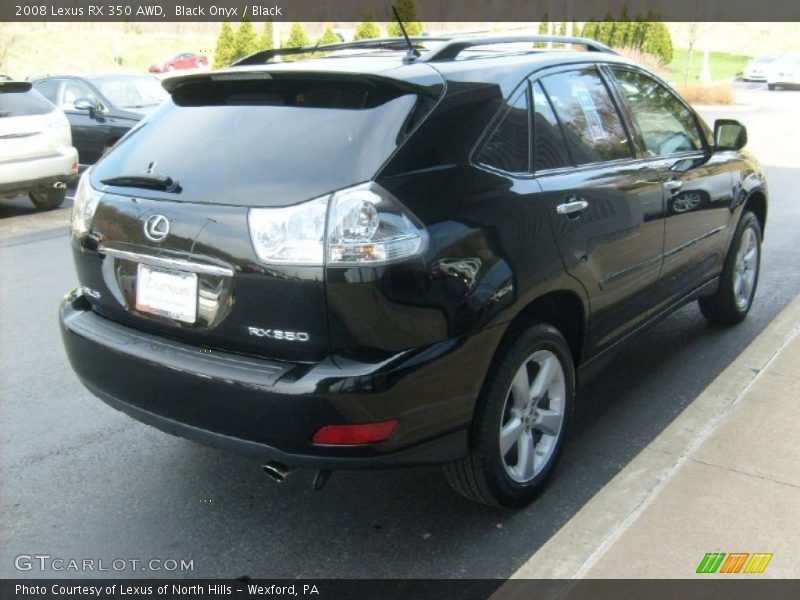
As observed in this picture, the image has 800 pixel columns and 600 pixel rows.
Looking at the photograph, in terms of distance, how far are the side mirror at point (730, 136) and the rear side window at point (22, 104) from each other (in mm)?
8063

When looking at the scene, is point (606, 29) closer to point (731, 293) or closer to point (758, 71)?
point (758, 71)

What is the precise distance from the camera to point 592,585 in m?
2.68

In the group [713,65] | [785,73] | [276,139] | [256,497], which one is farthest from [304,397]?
[713,65]

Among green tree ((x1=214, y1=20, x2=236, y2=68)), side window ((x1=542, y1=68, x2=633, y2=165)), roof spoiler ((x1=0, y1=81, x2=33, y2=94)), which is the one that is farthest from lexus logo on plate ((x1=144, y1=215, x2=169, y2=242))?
green tree ((x1=214, y1=20, x2=236, y2=68))

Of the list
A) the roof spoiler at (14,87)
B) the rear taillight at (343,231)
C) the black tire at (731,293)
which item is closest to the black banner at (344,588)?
the rear taillight at (343,231)

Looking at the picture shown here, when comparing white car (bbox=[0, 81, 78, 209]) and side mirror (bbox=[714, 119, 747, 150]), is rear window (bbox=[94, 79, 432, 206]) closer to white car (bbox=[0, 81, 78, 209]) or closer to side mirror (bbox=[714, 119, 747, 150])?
side mirror (bbox=[714, 119, 747, 150])

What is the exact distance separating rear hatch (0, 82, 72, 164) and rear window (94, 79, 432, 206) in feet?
23.4

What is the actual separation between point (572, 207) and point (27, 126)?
27.4ft

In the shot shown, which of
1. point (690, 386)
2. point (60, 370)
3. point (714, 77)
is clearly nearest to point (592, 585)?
point (690, 386)

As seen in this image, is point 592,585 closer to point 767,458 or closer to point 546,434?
point 546,434

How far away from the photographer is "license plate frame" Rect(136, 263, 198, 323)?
284 centimetres

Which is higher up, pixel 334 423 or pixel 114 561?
pixel 334 423

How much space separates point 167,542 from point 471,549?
1.16 metres

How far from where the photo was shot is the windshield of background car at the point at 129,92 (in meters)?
12.6
